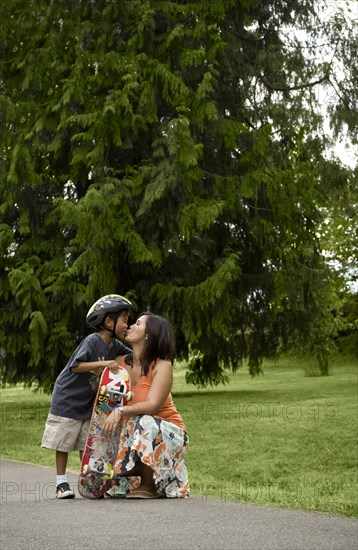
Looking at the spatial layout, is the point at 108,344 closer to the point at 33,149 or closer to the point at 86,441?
the point at 86,441

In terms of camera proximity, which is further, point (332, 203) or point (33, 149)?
point (332, 203)

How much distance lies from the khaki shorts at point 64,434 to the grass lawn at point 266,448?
116cm

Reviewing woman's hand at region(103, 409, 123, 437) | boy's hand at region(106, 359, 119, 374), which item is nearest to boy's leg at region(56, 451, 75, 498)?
woman's hand at region(103, 409, 123, 437)

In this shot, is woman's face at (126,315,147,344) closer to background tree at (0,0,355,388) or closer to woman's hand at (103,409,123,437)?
woman's hand at (103,409,123,437)

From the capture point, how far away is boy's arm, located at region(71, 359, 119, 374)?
280 inches

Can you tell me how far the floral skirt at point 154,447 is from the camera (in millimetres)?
6957

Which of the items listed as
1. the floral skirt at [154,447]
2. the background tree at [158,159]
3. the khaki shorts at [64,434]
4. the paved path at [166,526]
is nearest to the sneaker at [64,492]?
the paved path at [166,526]

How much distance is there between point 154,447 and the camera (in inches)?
274

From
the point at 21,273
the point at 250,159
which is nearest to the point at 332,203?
the point at 250,159

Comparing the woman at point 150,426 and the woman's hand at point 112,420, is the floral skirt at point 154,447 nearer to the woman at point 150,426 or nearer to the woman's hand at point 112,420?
the woman at point 150,426

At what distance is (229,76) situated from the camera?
2159 cm

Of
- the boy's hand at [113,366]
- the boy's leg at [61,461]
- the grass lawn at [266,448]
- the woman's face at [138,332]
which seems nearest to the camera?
the boy's hand at [113,366]

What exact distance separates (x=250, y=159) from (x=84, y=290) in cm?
448

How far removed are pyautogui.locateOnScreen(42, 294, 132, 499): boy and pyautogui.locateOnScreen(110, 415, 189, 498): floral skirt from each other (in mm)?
637
